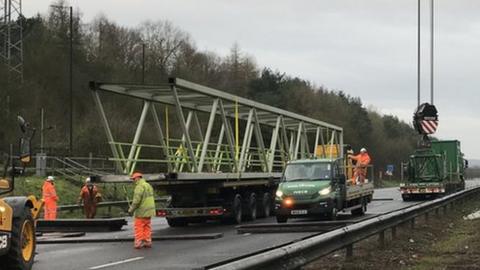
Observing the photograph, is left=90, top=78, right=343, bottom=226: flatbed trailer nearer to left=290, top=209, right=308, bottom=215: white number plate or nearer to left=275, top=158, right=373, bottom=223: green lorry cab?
left=275, top=158, right=373, bottom=223: green lorry cab

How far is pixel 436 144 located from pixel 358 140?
5591 cm

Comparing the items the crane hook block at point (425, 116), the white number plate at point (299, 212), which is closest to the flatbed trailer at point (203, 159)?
the white number plate at point (299, 212)

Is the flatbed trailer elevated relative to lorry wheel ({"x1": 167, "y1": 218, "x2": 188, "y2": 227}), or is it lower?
elevated

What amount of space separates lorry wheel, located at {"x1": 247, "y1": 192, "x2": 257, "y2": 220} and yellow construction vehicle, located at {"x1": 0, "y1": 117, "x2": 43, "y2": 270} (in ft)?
40.5

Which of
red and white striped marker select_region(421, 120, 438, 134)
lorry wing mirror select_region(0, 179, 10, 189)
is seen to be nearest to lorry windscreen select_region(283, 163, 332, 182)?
red and white striped marker select_region(421, 120, 438, 134)

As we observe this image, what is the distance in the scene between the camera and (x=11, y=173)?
1048cm

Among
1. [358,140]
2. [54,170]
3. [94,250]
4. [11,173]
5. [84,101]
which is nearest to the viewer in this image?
[11,173]

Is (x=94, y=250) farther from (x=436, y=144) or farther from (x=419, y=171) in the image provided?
(x=436, y=144)

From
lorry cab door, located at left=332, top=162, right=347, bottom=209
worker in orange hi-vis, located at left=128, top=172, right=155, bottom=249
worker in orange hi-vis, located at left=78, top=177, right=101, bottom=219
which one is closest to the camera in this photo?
worker in orange hi-vis, located at left=128, top=172, right=155, bottom=249

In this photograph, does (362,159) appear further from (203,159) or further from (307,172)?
(203,159)

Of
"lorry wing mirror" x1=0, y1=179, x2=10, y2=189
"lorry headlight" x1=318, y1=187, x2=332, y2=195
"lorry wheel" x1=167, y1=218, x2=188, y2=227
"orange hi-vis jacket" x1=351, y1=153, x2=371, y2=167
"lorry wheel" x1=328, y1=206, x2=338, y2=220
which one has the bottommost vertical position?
"lorry wheel" x1=167, y1=218, x2=188, y2=227

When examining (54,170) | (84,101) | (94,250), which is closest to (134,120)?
(84,101)

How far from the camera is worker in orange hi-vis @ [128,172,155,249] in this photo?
48.1ft

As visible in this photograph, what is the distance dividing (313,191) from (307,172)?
4.01 ft
